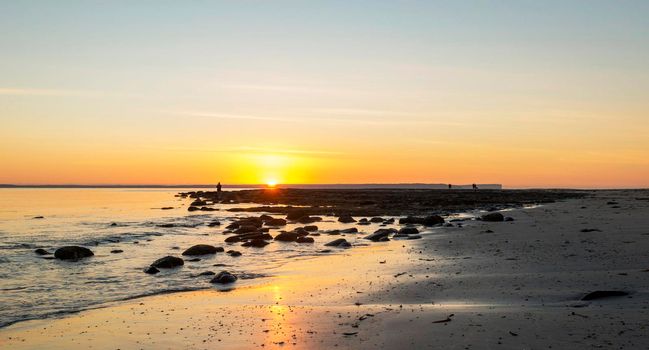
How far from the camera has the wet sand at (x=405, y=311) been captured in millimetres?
8898

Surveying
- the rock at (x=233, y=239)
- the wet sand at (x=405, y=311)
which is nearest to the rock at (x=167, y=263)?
the wet sand at (x=405, y=311)

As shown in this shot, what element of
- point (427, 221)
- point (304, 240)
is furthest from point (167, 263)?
point (427, 221)

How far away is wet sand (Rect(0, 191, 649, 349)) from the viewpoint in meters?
8.90

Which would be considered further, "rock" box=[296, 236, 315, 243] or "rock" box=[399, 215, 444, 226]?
"rock" box=[399, 215, 444, 226]

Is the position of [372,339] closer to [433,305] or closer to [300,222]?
[433,305]

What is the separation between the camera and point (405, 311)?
10953 millimetres

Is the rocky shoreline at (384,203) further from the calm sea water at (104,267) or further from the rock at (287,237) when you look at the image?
the rock at (287,237)

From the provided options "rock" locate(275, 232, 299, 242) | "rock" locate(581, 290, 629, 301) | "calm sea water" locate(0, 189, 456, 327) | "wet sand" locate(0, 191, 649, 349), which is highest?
"rock" locate(581, 290, 629, 301)

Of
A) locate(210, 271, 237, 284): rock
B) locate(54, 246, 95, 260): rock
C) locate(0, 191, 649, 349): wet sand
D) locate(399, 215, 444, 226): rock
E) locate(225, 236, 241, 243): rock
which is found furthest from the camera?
locate(399, 215, 444, 226): rock

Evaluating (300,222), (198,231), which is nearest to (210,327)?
(198,231)

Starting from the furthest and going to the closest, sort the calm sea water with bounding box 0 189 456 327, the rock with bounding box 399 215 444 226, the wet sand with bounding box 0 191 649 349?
1. the rock with bounding box 399 215 444 226
2. the calm sea water with bounding box 0 189 456 327
3. the wet sand with bounding box 0 191 649 349

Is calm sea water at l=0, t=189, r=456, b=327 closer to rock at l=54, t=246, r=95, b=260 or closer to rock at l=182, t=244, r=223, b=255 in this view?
rock at l=54, t=246, r=95, b=260

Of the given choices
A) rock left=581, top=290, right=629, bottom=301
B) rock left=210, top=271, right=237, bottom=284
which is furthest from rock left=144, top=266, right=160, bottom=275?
rock left=581, top=290, right=629, bottom=301

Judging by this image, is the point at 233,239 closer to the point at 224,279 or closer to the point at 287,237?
the point at 287,237
